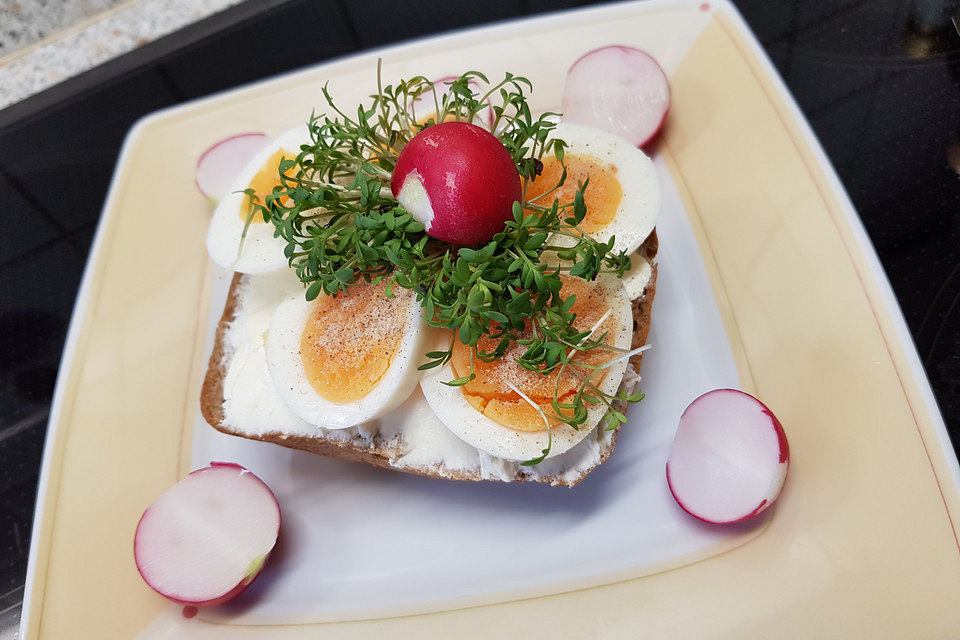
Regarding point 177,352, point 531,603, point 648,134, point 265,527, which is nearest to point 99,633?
point 265,527

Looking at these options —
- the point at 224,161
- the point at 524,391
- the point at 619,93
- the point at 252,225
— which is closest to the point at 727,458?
the point at 524,391

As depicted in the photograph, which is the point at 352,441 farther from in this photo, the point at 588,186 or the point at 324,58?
the point at 324,58

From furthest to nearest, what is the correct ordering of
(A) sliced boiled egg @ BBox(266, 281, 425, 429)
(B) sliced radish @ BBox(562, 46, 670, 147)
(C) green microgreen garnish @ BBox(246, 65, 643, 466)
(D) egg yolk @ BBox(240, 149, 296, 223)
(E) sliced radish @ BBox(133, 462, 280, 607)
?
(B) sliced radish @ BBox(562, 46, 670, 147) → (D) egg yolk @ BBox(240, 149, 296, 223) → (E) sliced radish @ BBox(133, 462, 280, 607) → (A) sliced boiled egg @ BBox(266, 281, 425, 429) → (C) green microgreen garnish @ BBox(246, 65, 643, 466)

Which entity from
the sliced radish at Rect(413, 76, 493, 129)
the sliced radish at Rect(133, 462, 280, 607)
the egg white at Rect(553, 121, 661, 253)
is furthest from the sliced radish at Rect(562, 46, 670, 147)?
the sliced radish at Rect(133, 462, 280, 607)

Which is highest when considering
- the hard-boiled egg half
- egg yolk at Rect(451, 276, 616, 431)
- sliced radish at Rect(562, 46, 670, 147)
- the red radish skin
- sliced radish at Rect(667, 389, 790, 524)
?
the red radish skin

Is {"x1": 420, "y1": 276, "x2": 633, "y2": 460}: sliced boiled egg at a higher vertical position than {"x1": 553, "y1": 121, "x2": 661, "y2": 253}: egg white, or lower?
lower

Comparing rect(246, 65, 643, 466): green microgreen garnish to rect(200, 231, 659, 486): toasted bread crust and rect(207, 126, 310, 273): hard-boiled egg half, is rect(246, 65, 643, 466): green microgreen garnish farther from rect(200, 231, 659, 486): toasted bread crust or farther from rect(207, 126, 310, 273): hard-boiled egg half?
rect(200, 231, 659, 486): toasted bread crust
